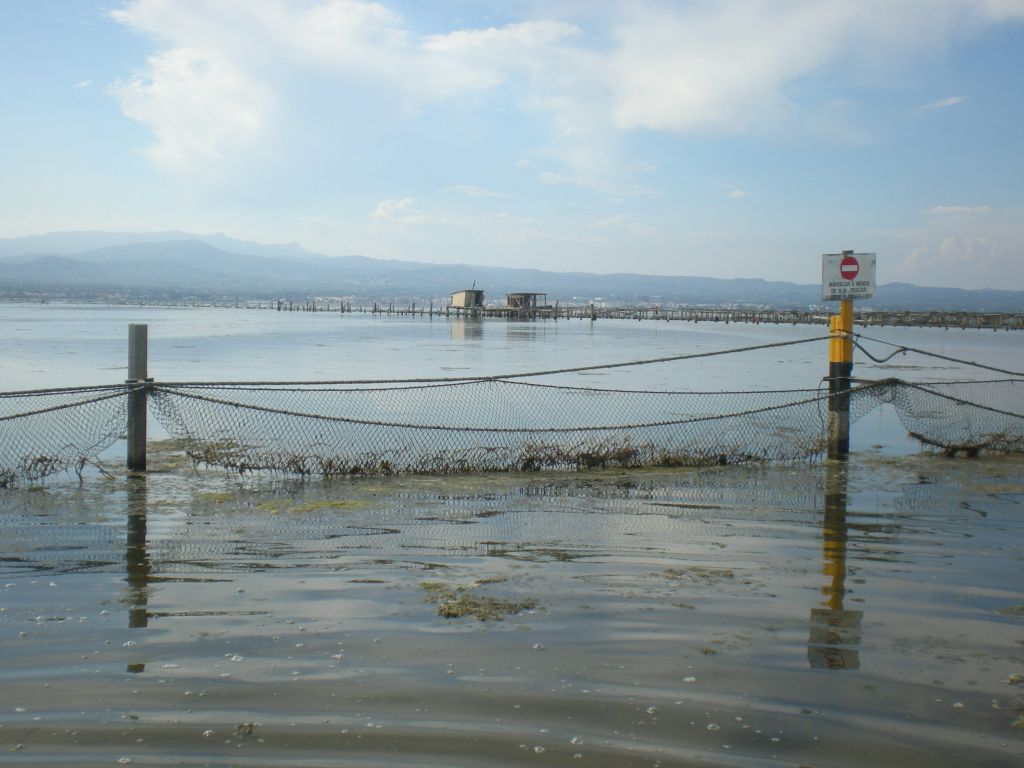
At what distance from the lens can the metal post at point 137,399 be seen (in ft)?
31.6

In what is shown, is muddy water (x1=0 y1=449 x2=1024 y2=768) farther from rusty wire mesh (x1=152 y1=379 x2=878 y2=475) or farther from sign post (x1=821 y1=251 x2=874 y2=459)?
sign post (x1=821 y1=251 x2=874 y2=459)

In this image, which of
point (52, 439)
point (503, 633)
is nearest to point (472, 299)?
point (52, 439)

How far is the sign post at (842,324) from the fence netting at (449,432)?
0.26m

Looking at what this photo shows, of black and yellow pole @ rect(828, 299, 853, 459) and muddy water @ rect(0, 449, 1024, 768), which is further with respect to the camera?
black and yellow pole @ rect(828, 299, 853, 459)

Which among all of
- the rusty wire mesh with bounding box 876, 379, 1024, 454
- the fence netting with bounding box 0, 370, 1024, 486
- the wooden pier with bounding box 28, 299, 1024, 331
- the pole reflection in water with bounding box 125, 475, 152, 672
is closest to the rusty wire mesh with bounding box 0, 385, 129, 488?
the fence netting with bounding box 0, 370, 1024, 486

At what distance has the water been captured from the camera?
153 inches

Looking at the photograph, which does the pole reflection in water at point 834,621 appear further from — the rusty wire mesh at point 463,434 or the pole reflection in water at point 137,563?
the rusty wire mesh at point 463,434

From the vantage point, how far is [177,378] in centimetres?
2375

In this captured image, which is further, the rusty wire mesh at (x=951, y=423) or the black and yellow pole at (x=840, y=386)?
the rusty wire mesh at (x=951, y=423)

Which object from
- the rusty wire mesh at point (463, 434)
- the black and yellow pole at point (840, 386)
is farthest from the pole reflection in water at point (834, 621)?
the black and yellow pole at point (840, 386)

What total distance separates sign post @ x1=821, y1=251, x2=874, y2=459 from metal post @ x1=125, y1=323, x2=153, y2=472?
8120 millimetres

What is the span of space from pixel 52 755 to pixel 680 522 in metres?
5.55

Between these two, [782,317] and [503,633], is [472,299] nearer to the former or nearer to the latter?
[782,317]

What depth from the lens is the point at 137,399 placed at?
9609 millimetres
